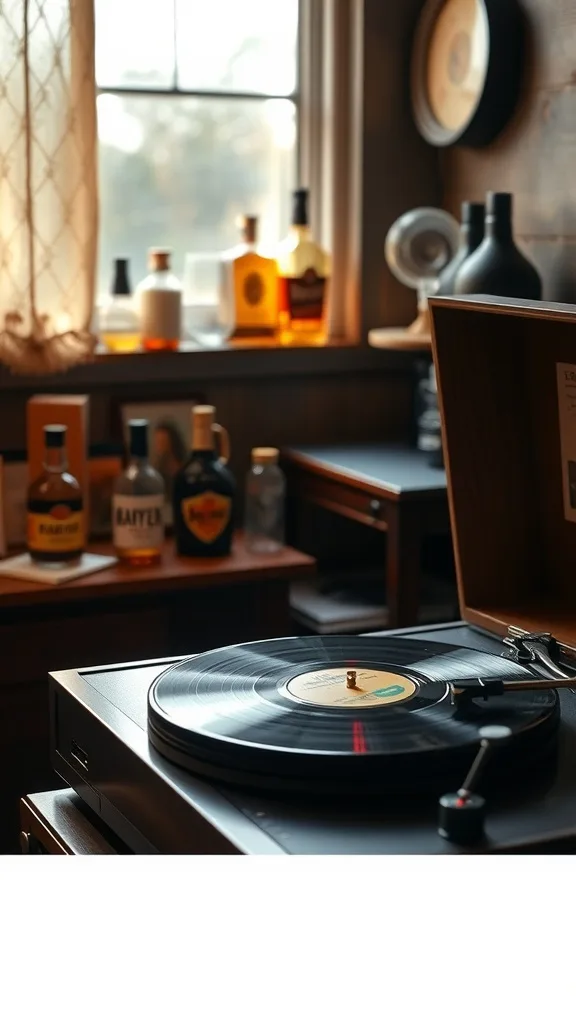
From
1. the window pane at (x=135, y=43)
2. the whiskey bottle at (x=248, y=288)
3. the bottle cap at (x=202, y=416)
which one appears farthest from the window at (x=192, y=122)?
the bottle cap at (x=202, y=416)

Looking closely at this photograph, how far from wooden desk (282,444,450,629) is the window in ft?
1.93

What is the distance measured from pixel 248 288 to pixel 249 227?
4.8 inches

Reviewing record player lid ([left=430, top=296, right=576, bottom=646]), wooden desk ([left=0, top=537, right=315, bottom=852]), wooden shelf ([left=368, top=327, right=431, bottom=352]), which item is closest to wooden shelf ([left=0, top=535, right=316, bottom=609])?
wooden desk ([left=0, top=537, right=315, bottom=852])

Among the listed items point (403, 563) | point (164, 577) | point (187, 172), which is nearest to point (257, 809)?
point (164, 577)

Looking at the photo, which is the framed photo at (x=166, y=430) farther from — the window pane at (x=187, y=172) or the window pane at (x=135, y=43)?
the window pane at (x=135, y=43)

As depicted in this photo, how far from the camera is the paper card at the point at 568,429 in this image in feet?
4.31

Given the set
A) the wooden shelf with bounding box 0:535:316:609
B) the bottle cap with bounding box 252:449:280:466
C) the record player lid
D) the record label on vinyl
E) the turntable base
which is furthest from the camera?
the bottle cap with bounding box 252:449:280:466

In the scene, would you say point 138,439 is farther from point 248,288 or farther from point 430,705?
point 430,705

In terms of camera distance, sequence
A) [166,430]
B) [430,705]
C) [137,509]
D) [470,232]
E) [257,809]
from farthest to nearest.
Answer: [166,430]
[470,232]
[137,509]
[430,705]
[257,809]

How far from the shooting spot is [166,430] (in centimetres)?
255

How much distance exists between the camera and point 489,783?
877 millimetres

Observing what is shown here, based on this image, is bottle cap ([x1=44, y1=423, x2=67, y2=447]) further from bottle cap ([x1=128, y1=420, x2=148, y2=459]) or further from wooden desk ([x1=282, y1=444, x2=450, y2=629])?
wooden desk ([x1=282, y1=444, x2=450, y2=629])

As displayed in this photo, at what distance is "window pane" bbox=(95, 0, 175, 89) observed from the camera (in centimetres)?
259
